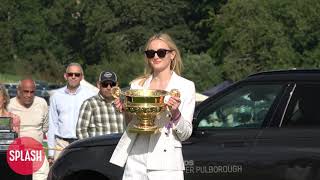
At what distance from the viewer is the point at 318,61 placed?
1503 inches

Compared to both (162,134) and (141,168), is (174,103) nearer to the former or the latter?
(162,134)

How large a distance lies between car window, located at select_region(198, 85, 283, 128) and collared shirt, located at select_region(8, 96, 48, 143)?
327 cm

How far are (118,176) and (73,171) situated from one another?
0.48 metres

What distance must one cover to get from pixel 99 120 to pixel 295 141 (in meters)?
2.61

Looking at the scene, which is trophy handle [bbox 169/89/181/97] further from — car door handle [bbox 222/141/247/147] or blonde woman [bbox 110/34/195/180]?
car door handle [bbox 222/141/247/147]

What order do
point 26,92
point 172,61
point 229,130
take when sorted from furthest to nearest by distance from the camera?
point 26,92 → point 229,130 → point 172,61

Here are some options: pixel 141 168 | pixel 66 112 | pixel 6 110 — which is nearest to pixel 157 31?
pixel 66 112

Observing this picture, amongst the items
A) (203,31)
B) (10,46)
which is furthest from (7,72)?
(203,31)

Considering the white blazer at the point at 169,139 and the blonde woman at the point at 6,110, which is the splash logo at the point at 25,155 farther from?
the white blazer at the point at 169,139

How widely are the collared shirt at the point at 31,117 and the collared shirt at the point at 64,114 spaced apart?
0.12 m

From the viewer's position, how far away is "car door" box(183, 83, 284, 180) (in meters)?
6.64

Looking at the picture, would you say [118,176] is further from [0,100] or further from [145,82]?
[0,100]

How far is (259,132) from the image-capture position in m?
6.66

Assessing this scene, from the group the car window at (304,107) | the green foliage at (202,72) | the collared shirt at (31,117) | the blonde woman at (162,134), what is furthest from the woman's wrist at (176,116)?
the green foliage at (202,72)
